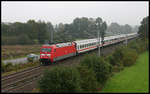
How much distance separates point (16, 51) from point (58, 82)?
38910mm

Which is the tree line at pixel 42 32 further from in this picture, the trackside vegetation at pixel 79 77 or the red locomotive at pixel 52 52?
the trackside vegetation at pixel 79 77

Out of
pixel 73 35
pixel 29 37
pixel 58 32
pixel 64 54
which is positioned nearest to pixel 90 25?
pixel 73 35

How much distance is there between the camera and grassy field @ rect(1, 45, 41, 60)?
4100 centimetres

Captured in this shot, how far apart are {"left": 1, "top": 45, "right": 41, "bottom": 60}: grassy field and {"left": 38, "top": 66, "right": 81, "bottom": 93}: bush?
29.0 m

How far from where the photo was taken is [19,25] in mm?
57719

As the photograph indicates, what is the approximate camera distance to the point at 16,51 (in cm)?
4794

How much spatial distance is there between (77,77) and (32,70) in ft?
34.5

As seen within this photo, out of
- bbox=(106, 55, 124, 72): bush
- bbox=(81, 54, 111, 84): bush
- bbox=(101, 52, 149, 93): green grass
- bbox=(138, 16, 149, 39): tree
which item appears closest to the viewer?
bbox=(81, 54, 111, 84): bush

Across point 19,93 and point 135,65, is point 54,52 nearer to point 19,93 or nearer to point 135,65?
point 19,93

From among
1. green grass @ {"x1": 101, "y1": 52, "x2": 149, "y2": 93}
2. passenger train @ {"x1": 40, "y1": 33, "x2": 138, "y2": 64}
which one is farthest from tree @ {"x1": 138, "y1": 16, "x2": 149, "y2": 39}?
green grass @ {"x1": 101, "y1": 52, "x2": 149, "y2": 93}

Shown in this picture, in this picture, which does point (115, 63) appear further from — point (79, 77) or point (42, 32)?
point (42, 32)

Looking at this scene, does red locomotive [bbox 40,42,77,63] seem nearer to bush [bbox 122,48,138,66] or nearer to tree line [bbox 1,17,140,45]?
bush [bbox 122,48,138,66]

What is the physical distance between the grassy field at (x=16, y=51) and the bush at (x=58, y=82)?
1141 inches

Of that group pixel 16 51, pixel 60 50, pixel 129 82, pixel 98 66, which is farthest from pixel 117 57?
pixel 16 51
